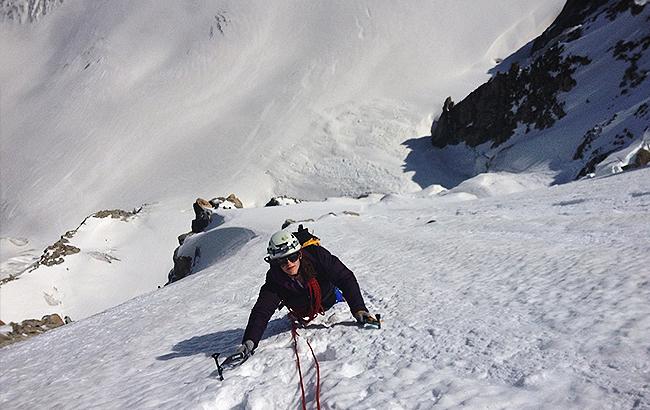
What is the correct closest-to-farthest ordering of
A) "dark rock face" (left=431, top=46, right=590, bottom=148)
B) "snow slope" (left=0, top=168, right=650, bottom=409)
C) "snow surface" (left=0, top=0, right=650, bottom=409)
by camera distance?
"snow slope" (left=0, top=168, right=650, bottom=409)
"snow surface" (left=0, top=0, right=650, bottom=409)
"dark rock face" (left=431, top=46, right=590, bottom=148)

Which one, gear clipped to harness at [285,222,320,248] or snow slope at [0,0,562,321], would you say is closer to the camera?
gear clipped to harness at [285,222,320,248]

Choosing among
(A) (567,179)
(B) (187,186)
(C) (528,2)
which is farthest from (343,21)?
(A) (567,179)

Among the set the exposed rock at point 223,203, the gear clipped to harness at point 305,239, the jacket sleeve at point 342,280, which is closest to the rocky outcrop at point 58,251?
the exposed rock at point 223,203

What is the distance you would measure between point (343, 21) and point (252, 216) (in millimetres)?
54862

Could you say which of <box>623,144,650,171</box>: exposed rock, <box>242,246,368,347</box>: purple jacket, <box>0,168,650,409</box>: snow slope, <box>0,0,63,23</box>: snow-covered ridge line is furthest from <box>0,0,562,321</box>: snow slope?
<box>242,246,368,347</box>: purple jacket

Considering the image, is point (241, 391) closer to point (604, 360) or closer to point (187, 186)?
point (604, 360)

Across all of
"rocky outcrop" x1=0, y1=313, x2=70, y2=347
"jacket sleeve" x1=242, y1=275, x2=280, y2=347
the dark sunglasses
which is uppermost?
"rocky outcrop" x1=0, y1=313, x2=70, y2=347

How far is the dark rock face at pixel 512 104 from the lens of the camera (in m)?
34.2

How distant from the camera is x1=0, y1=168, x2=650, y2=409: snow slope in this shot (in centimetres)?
295

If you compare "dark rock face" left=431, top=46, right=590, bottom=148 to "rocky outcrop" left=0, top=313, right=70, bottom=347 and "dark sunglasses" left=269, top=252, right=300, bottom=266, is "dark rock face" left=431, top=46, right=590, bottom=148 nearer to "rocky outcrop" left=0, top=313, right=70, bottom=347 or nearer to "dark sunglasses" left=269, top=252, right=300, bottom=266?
"dark sunglasses" left=269, top=252, right=300, bottom=266

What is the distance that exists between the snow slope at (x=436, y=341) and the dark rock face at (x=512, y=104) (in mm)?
28959

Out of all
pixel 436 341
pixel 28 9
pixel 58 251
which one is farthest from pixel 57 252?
pixel 28 9

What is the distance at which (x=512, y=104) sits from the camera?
38.9m

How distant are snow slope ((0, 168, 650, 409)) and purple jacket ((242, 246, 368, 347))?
321mm
